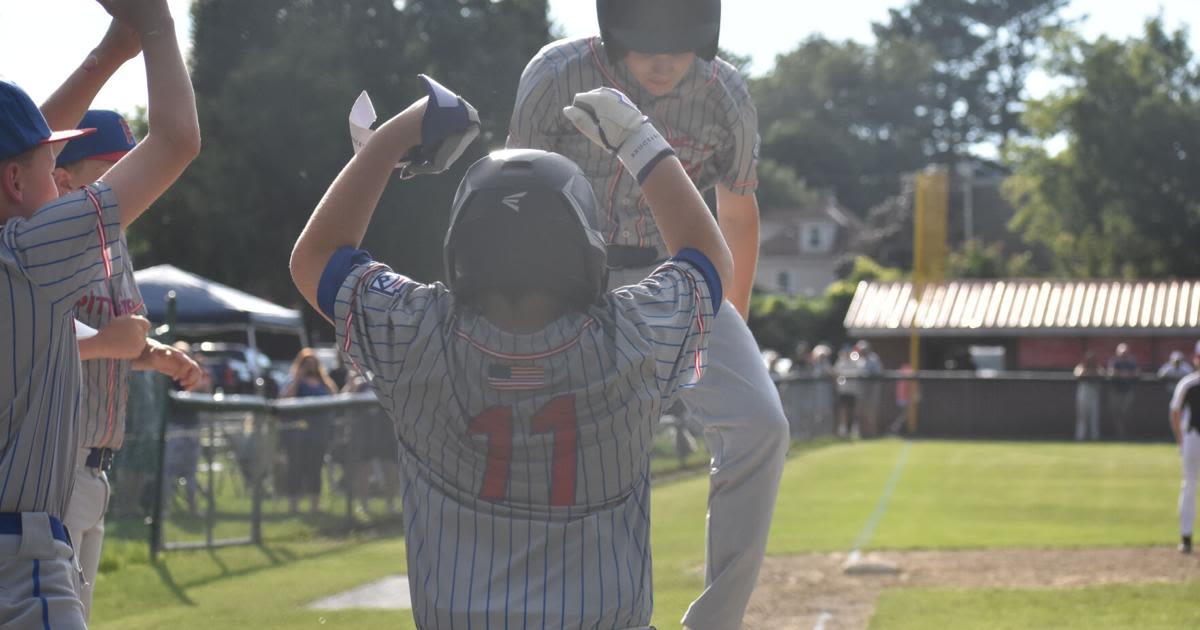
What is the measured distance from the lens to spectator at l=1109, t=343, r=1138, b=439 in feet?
114

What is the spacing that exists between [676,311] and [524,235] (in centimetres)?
39

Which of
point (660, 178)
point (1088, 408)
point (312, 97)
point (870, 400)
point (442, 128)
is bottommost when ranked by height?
point (1088, 408)

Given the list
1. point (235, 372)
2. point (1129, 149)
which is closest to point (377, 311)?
point (235, 372)

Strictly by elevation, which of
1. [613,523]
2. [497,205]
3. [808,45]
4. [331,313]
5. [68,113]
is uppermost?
[808,45]

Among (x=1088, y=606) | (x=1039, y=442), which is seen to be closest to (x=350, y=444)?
(x=1088, y=606)

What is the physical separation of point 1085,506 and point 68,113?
50.8ft

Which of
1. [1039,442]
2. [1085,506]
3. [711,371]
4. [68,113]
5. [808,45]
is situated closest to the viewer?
[68,113]

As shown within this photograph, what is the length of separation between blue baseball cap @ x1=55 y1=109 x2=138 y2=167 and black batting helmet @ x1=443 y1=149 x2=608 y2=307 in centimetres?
202

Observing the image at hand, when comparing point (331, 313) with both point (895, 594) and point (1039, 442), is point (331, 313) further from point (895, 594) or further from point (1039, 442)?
point (1039, 442)

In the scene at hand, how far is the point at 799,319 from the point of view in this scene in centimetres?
6044

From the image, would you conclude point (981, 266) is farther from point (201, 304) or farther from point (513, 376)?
point (513, 376)

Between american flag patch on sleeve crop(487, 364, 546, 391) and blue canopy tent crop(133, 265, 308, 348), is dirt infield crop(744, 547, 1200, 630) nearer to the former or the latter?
american flag patch on sleeve crop(487, 364, 546, 391)

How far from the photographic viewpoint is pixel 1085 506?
17.7 m

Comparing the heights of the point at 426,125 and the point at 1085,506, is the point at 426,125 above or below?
above
